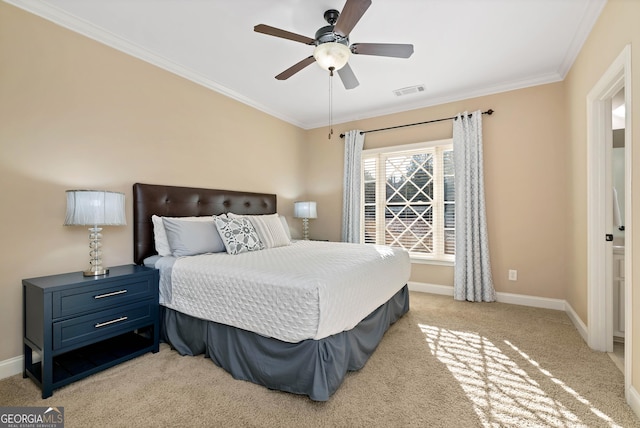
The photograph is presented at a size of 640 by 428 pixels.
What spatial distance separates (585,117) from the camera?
2.60 m

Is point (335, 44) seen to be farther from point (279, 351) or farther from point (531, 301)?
point (531, 301)

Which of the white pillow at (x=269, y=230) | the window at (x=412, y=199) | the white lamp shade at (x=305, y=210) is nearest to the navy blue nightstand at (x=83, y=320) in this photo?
the white pillow at (x=269, y=230)

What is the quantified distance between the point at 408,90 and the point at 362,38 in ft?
4.42

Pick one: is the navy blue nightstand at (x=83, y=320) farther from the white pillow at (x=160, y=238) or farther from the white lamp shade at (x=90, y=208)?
the white lamp shade at (x=90, y=208)

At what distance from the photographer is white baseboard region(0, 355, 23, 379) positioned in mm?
1989

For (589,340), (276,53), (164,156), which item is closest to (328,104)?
(276,53)

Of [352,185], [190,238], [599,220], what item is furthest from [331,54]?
[352,185]

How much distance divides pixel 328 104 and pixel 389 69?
1188mm

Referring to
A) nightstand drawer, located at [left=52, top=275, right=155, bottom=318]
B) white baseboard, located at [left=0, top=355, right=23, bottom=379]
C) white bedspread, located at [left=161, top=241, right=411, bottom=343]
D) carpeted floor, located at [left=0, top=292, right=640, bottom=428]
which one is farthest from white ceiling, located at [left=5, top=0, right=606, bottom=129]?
carpeted floor, located at [left=0, top=292, right=640, bottom=428]

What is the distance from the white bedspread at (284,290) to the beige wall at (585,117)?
1.54 m

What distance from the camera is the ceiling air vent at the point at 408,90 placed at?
12.0ft

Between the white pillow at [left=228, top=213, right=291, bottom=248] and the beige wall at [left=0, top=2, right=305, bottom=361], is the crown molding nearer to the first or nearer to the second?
the beige wall at [left=0, top=2, right=305, bottom=361]

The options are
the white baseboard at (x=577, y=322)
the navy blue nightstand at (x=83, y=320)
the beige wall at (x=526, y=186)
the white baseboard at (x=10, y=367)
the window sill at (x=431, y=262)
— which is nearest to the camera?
the navy blue nightstand at (x=83, y=320)

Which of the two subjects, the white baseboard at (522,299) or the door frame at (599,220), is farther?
the white baseboard at (522,299)
